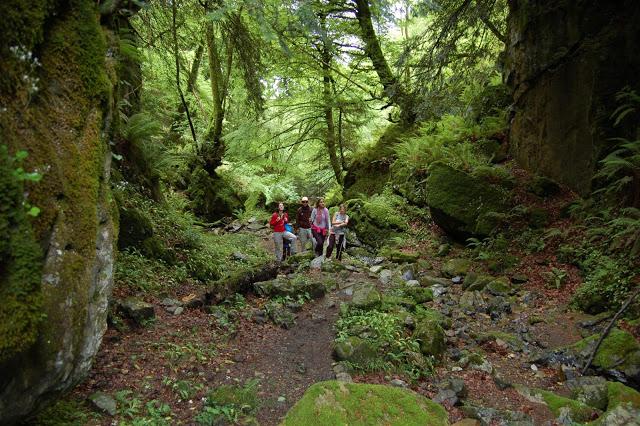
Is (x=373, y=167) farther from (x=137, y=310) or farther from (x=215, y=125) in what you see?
(x=137, y=310)

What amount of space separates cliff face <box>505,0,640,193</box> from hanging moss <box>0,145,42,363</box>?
416 inches

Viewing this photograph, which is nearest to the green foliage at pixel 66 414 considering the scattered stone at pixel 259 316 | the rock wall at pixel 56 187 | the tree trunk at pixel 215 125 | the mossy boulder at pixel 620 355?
the rock wall at pixel 56 187

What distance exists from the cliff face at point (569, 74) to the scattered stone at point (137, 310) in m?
9.67

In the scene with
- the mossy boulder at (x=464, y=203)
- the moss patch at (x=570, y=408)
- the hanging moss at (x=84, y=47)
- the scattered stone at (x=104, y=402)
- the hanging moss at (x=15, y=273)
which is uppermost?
the hanging moss at (x=84, y=47)

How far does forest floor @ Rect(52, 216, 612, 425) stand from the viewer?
3.95 m

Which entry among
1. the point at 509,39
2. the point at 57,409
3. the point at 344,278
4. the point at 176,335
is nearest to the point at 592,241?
the point at 344,278

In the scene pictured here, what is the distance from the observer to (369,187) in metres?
16.6

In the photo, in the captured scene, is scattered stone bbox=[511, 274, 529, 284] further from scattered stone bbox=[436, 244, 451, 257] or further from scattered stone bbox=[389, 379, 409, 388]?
scattered stone bbox=[389, 379, 409, 388]

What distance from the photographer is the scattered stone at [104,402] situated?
11.3 ft

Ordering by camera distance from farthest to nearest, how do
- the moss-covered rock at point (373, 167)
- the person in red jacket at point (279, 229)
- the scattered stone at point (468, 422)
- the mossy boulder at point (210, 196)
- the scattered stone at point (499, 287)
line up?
the mossy boulder at point (210, 196)
the moss-covered rock at point (373, 167)
the person in red jacket at point (279, 229)
the scattered stone at point (499, 287)
the scattered stone at point (468, 422)

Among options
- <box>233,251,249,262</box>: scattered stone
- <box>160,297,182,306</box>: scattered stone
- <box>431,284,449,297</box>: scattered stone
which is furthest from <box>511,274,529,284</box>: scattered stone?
<box>160,297,182,306</box>: scattered stone

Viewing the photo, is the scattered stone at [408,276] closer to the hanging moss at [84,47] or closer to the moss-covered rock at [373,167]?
the moss-covered rock at [373,167]

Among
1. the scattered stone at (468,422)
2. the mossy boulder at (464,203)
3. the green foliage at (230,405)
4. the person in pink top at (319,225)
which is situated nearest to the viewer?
the green foliage at (230,405)

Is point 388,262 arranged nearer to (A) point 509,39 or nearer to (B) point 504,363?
(B) point 504,363
